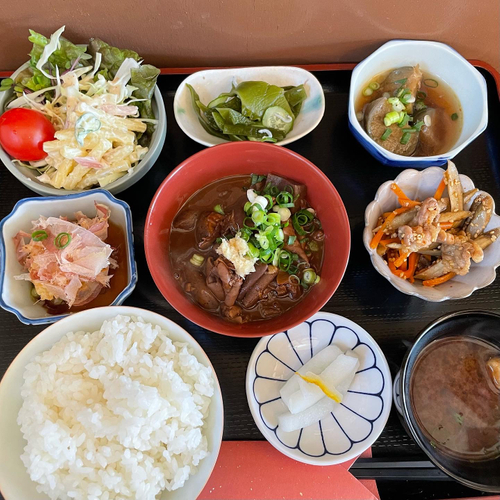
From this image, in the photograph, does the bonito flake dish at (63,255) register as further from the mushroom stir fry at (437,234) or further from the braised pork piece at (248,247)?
the mushroom stir fry at (437,234)

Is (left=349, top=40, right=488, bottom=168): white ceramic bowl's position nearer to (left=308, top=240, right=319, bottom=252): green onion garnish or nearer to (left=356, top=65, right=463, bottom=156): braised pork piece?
(left=356, top=65, right=463, bottom=156): braised pork piece

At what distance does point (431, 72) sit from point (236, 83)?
107 cm

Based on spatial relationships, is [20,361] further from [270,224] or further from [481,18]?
[481,18]

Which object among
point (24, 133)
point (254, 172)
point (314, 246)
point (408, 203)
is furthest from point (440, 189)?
point (24, 133)

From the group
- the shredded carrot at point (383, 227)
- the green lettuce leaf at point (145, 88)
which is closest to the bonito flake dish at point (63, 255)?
the green lettuce leaf at point (145, 88)

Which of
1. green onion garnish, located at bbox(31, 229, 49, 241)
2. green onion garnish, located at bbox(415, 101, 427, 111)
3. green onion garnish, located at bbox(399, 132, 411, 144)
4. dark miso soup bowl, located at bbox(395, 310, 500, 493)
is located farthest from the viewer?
green onion garnish, located at bbox(415, 101, 427, 111)

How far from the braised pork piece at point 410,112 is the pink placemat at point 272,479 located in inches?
62.1

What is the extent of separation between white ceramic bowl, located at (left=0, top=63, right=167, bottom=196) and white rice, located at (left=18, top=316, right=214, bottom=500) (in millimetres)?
667

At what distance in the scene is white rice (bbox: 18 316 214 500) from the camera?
56.2 inches

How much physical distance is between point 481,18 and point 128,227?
2.06m

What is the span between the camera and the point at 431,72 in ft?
6.96

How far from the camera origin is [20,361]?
5.00ft

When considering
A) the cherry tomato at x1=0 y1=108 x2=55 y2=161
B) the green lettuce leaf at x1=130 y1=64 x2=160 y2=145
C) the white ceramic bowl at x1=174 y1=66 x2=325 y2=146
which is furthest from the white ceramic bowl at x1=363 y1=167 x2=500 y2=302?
the cherry tomato at x1=0 y1=108 x2=55 y2=161

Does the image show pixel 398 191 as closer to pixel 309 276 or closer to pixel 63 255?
pixel 309 276
